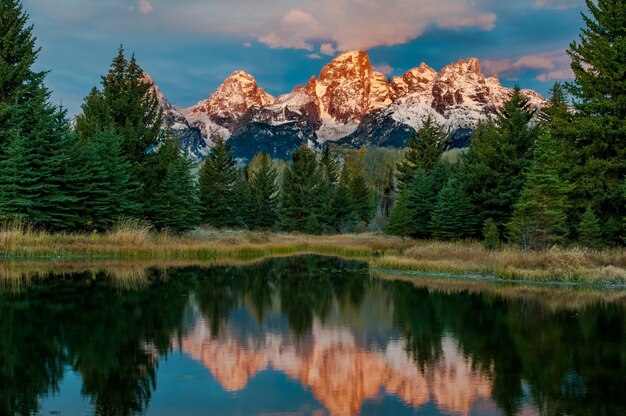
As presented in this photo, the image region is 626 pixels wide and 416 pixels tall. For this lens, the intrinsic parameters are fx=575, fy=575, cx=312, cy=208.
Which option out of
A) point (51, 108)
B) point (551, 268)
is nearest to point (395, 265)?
point (551, 268)

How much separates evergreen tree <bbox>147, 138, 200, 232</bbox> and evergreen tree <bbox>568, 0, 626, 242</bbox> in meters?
30.3

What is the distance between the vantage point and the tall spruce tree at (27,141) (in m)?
33.4

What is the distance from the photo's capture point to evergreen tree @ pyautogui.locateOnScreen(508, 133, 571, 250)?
31969 millimetres

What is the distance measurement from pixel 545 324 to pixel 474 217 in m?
30.3

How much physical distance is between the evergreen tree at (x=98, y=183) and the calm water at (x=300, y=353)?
16402 millimetres

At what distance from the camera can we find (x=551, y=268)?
26.6 meters

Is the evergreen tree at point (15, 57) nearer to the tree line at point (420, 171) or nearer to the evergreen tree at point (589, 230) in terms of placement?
the tree line at point (420, 171)

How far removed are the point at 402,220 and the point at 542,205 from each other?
77.9ft

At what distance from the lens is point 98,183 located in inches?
1487

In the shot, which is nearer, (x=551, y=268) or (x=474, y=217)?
(x=551, y=268)

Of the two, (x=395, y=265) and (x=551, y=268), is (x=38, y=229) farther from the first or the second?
(x=551, y=268)

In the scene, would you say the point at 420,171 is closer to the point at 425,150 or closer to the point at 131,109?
the point at 425,150

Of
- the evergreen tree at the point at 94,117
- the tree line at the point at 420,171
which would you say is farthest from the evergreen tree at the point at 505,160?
the evergreen tree at the point at 94,117

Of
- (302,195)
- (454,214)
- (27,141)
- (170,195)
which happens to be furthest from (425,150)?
(27,141)
